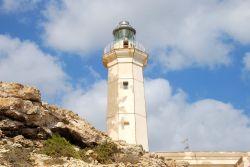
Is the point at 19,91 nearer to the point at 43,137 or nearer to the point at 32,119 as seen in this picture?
the point at 32,119

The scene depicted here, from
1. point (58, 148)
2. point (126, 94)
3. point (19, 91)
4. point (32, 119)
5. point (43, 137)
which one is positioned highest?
point (126, 94)

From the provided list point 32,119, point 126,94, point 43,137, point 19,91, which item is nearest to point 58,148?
point 43,137

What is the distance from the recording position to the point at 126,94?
37156mm

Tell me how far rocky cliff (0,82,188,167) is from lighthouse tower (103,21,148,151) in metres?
19.3

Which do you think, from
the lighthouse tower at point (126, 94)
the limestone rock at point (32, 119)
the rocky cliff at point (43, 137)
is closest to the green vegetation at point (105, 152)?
the rocky cliff at point (43, 137)

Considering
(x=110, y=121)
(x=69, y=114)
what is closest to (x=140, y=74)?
(x=110, y=121)

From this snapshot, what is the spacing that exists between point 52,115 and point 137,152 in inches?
121

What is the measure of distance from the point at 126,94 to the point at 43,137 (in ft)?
73.5

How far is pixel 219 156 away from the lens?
108 feet

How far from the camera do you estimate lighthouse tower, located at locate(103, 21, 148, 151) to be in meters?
35.8

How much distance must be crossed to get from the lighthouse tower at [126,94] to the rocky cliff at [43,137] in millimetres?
19307

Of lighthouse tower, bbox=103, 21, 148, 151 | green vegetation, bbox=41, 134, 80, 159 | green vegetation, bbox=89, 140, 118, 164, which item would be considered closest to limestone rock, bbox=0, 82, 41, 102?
green vegetation, bbox=41, 134, 80, 159

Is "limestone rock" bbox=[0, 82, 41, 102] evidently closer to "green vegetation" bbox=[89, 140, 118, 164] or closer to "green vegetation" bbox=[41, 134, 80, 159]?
"green vegetation" bbox=[41, 134, 80, 159]

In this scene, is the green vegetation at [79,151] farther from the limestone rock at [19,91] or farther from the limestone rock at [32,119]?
the limestone rock at [19,91]
